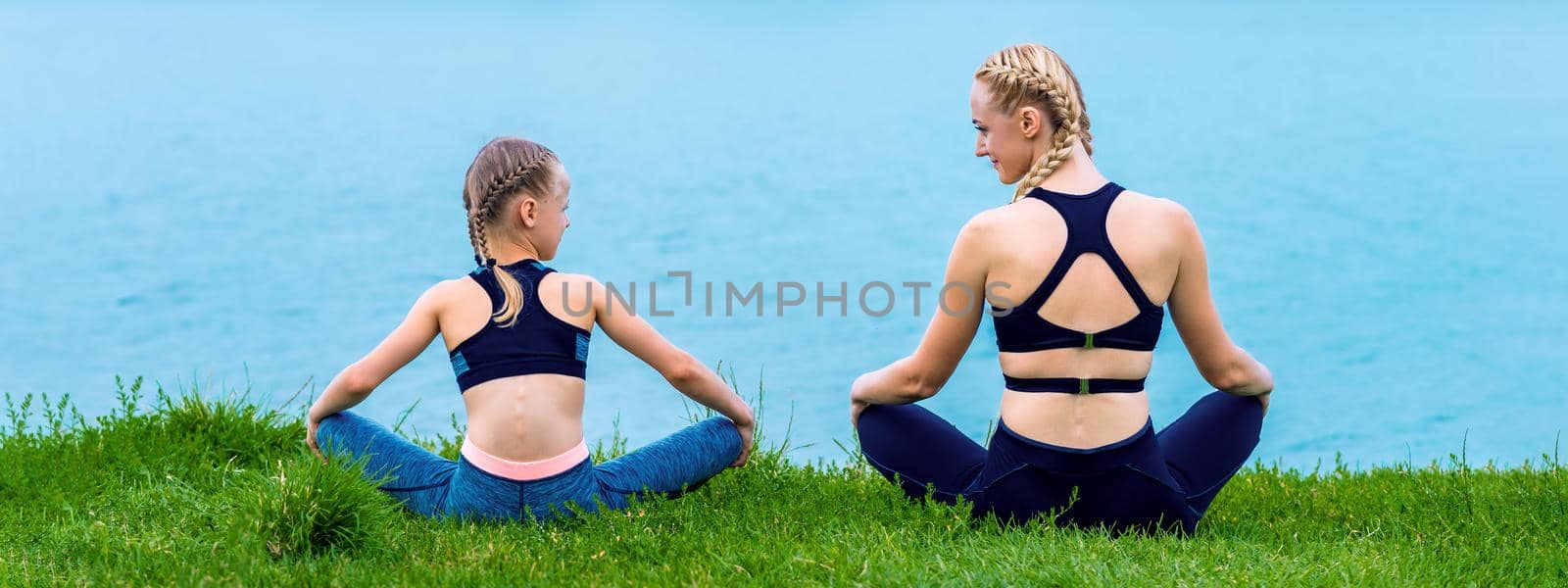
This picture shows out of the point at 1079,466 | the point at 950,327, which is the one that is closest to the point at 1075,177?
the point at 950,327

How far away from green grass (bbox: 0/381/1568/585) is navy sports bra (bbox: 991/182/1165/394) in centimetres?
44

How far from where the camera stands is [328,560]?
3846mm

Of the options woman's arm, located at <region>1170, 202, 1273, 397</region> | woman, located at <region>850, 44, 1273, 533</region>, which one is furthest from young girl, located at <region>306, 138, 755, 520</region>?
woman's arm, located at <region>1170, 202, 1273, 397</region>

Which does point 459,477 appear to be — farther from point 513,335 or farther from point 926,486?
point 926,486

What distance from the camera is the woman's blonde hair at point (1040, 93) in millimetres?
4000

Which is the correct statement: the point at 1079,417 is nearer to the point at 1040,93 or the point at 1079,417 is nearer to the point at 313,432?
the point at 1040,93

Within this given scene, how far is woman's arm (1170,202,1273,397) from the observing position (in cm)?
403

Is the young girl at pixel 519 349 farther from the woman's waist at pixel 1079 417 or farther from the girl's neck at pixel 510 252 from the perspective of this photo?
the woman's waist at pixel 1079 417

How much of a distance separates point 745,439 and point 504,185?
117 cm

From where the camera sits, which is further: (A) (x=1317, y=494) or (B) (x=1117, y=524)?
(A) (x=1317, y=494)

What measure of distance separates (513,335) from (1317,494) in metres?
2.91

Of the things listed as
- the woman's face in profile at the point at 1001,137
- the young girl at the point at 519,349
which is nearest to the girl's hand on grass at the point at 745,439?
the young girl at the point at 519,349

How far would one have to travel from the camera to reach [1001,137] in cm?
411

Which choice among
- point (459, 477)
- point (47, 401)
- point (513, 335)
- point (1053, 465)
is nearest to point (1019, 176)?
point (1053, 465)
